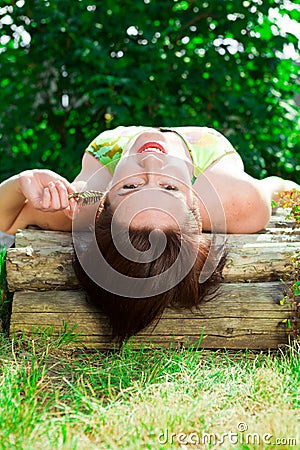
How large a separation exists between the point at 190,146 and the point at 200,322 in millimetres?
947

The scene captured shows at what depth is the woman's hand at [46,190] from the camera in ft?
7.64

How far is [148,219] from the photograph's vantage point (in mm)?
2055

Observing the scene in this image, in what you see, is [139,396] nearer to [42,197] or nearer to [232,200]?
[42,197]

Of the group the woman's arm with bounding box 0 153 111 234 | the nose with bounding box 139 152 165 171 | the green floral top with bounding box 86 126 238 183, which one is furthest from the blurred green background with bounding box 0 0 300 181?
the nose with bounding box 139 152 165 171

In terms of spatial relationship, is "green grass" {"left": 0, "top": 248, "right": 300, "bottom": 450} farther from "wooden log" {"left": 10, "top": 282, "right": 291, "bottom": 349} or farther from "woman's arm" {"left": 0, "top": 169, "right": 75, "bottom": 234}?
"woman's arm" {"left": 0, "top": 169, "right": 75, "bottom": 234}

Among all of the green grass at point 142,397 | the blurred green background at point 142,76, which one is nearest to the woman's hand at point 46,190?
the green grass at point 142,397

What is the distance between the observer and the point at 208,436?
1514 millimetres

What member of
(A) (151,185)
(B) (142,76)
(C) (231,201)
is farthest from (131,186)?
(B) (142,76)

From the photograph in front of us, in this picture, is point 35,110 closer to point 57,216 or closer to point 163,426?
point 57,216

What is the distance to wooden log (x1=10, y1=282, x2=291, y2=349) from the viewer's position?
214 centimetres

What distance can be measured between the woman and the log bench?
6 cm

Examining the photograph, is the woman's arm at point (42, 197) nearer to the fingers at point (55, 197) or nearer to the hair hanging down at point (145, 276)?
the fingers at point (55, 197)

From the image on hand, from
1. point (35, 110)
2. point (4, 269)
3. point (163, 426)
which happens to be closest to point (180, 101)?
point (35, 110)

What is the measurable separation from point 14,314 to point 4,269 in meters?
0.30
